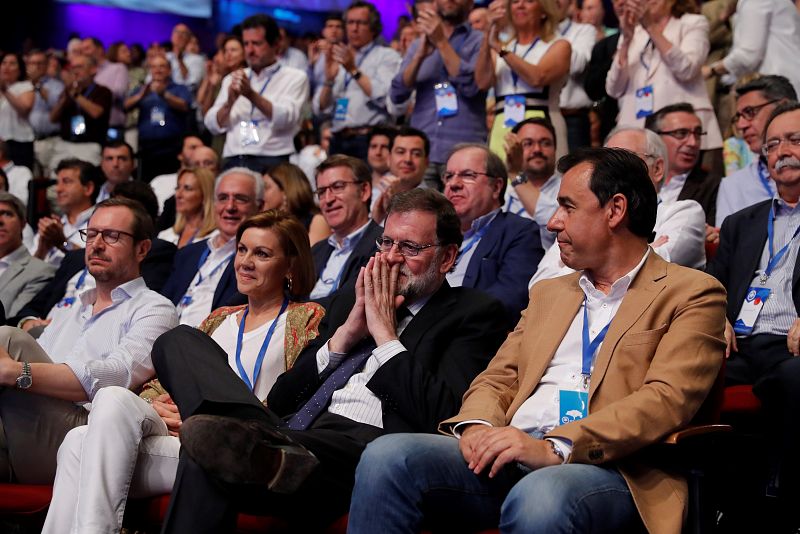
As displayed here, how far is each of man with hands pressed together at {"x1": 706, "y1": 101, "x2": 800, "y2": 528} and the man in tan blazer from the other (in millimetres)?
941

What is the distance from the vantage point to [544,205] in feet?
15.5

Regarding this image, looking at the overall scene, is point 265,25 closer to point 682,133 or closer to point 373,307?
point 682,133

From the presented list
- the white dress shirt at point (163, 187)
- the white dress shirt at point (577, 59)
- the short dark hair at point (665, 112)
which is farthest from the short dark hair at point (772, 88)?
the white dress shirt at point (163, 187)

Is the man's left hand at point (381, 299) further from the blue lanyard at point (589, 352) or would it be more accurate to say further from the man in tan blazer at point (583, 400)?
the blue lanyard at point (589, 352)

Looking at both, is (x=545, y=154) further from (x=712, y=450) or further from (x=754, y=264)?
(x=712, y=450)

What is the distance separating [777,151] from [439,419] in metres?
1.75

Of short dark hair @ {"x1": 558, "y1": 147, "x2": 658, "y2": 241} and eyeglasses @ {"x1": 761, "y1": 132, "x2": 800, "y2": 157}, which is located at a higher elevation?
eyeglasses @ {"x1": 761, "y1": 132, "x2": 800, "y2": 157}

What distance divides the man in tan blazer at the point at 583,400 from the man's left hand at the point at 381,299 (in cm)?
34

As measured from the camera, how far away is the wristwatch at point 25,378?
314 cm

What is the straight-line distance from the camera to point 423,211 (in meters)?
3.13

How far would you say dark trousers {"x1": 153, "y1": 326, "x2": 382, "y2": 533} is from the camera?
2535mm

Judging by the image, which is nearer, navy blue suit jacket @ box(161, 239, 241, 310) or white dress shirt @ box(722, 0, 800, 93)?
navy blue suit jacket @ box(161, 239, 241, 310)

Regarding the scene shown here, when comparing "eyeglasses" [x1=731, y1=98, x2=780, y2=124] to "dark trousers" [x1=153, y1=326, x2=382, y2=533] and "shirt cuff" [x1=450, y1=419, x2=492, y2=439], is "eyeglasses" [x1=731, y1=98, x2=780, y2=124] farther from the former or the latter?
"shirt cuff" [x1=450, y1=419, x2=492, y2=439]

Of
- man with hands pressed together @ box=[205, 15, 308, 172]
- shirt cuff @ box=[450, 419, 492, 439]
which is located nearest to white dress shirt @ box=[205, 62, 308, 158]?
man with hands pressed together @ box=[205, 15, 308, 172]
